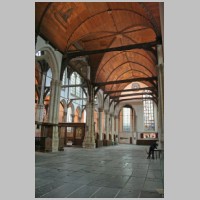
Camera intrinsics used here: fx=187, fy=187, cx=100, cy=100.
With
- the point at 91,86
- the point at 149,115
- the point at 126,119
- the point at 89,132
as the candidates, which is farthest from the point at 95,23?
the point at 126,119

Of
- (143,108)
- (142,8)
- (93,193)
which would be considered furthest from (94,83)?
(143,108)

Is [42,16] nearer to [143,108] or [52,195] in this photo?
[52,195]

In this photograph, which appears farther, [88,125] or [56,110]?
[88,125]

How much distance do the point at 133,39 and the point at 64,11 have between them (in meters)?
6.39

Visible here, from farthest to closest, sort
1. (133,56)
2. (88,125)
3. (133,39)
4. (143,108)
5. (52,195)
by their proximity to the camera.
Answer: (143,108) < (133,56) < (88,125) < (133,39) < (52,195)

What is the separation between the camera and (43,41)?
445 inches

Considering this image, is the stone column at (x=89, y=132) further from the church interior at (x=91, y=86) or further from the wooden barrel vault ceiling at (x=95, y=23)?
the wooden barrel vault ceiling at (x=95, y=23)

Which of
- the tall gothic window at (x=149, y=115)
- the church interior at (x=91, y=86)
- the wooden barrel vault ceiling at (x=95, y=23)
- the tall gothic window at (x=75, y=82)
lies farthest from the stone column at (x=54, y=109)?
the tall gothic window at (x=149, y=115)

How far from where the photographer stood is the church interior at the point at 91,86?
409 centimetres

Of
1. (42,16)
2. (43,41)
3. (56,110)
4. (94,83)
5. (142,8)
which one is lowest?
(56,110)

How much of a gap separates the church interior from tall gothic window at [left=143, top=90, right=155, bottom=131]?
7.42m

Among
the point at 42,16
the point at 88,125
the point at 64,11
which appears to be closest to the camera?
the point at 42,16

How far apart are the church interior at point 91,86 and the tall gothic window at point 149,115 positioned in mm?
7416

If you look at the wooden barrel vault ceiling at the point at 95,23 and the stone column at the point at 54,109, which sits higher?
the wooden barrel vault ceiling at the point at 95,23
